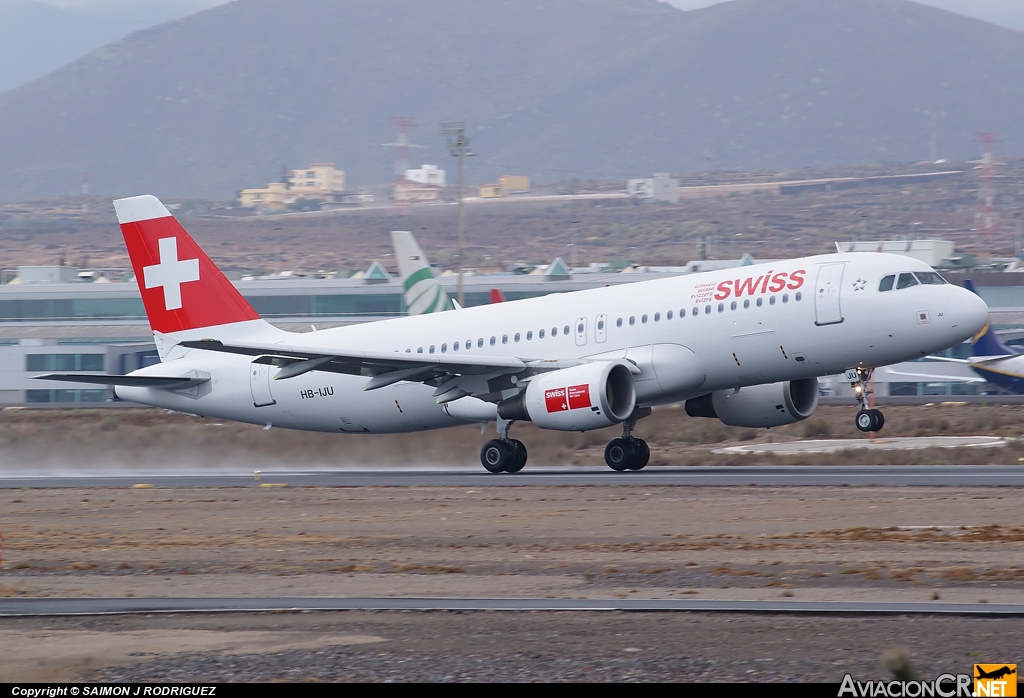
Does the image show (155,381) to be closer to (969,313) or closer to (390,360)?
(390,360)

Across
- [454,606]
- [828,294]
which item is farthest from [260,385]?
[454,606]

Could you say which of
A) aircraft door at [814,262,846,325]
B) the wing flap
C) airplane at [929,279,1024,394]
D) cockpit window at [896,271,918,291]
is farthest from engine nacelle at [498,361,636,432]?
airplane at [929,279,1024,394]

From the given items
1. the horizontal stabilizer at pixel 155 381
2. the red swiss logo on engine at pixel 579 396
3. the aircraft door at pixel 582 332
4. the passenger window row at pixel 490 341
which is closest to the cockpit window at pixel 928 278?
the aircraft door at pixel 582 332

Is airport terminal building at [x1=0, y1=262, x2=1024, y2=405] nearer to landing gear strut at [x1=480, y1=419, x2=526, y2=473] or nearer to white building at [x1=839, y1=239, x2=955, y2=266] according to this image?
white building at [x1=839, y1=239, x2=955, y2=266]

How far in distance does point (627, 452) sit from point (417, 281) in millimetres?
21563

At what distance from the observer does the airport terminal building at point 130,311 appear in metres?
72.9

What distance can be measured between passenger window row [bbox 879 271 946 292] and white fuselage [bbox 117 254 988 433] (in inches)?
5.2

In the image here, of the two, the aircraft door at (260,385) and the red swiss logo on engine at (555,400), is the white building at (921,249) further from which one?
the red swiss logo on engine at (555,400)

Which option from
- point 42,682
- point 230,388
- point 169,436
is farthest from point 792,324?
point 42,682

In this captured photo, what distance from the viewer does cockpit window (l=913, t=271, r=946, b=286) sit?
26344 millimetres

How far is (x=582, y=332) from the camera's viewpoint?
28.5 meters

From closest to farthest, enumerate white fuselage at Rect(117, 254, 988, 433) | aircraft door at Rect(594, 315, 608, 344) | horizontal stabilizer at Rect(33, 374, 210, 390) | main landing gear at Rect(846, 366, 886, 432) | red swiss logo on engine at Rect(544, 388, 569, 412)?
main landing gear at Rect(846, 366, 886, 432) → white fuselage at Rect(117, 254, 988, 433) → red swiss logo on engine at Rect(544, 388, 569, 412) → aircraft door at Rect(594, 315, 608, 344) → horizontal stabilizer at Rect(33, 374, 210, 390)

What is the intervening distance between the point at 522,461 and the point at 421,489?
4.26 meters

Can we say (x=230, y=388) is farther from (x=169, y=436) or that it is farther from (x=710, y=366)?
(x=710, y=366)
